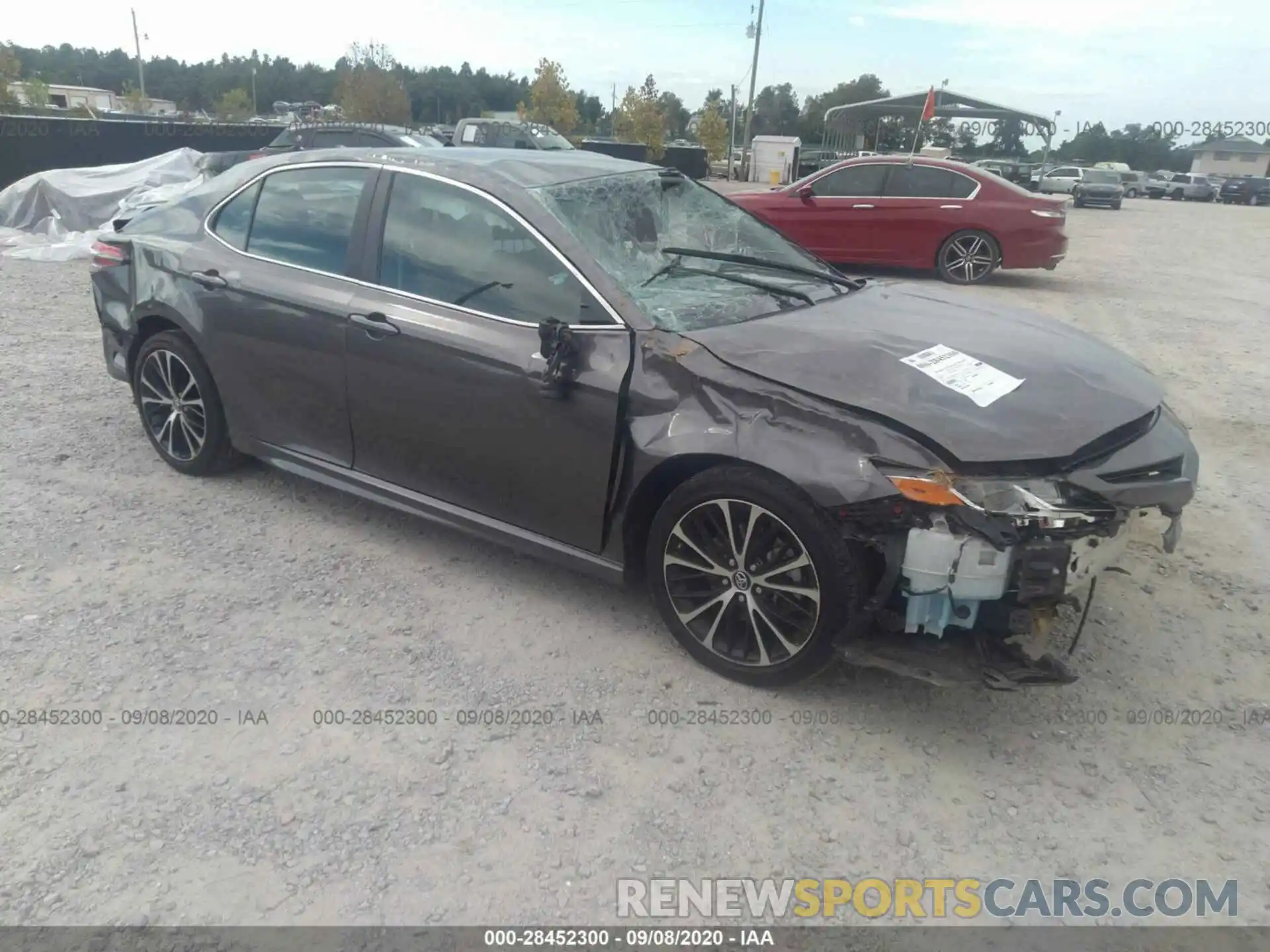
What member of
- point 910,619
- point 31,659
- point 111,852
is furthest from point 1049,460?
point 31,659

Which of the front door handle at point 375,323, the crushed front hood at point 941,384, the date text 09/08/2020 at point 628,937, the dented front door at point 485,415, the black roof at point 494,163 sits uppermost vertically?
the black roof at point 494,163

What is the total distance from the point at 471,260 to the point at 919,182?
9.50m

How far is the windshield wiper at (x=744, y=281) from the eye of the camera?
378cm

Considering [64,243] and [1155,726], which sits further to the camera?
[64,243]

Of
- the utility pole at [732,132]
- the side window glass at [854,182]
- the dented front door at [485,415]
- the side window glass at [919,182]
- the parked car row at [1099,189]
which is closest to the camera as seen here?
the dented front door at [485,415]

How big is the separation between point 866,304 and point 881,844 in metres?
2.14

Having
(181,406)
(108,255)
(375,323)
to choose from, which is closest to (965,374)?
(375,323)

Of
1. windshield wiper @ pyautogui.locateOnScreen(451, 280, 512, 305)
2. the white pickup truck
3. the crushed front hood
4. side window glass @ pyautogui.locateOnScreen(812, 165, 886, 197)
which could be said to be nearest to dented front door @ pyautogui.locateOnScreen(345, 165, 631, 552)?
windshield wiper @ pyautogui.locateOnScreen(451, 280, 512, 305)

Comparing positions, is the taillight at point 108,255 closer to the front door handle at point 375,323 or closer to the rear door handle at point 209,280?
the rear door handle at point 209,280

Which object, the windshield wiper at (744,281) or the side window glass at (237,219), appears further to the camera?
the side window glass at (237,219)

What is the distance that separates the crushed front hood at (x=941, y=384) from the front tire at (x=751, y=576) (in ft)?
1.29

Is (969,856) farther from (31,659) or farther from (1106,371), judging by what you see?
(31,659)

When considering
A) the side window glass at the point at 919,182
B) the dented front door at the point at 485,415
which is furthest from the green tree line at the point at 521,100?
the dented front door at the point at 485,415

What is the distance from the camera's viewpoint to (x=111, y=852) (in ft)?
8.21
